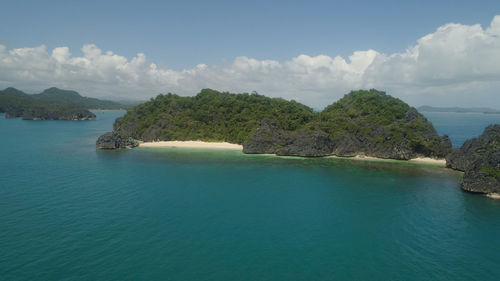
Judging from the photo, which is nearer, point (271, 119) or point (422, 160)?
point (422, 160)

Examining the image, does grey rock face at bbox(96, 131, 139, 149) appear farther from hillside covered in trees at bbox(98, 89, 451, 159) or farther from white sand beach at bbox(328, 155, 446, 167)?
white sand beach at bbox(328, 155, 446, 167)

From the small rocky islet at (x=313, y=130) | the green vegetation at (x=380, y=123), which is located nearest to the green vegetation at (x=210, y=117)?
the small rocky islet at (x=313, y=130)

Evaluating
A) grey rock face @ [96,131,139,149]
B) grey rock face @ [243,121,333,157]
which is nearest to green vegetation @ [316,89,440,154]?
grey rock face @ [243,121,333,157]

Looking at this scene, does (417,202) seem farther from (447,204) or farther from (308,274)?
(308,274)

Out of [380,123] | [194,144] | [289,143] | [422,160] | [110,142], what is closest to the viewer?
[422,160]

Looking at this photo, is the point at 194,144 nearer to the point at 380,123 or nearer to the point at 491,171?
the point at 380,123

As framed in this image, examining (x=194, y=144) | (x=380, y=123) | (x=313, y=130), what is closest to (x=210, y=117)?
(x=194, y=144)

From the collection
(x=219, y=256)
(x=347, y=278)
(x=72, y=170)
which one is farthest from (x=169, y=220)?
(x=72, y=170)
